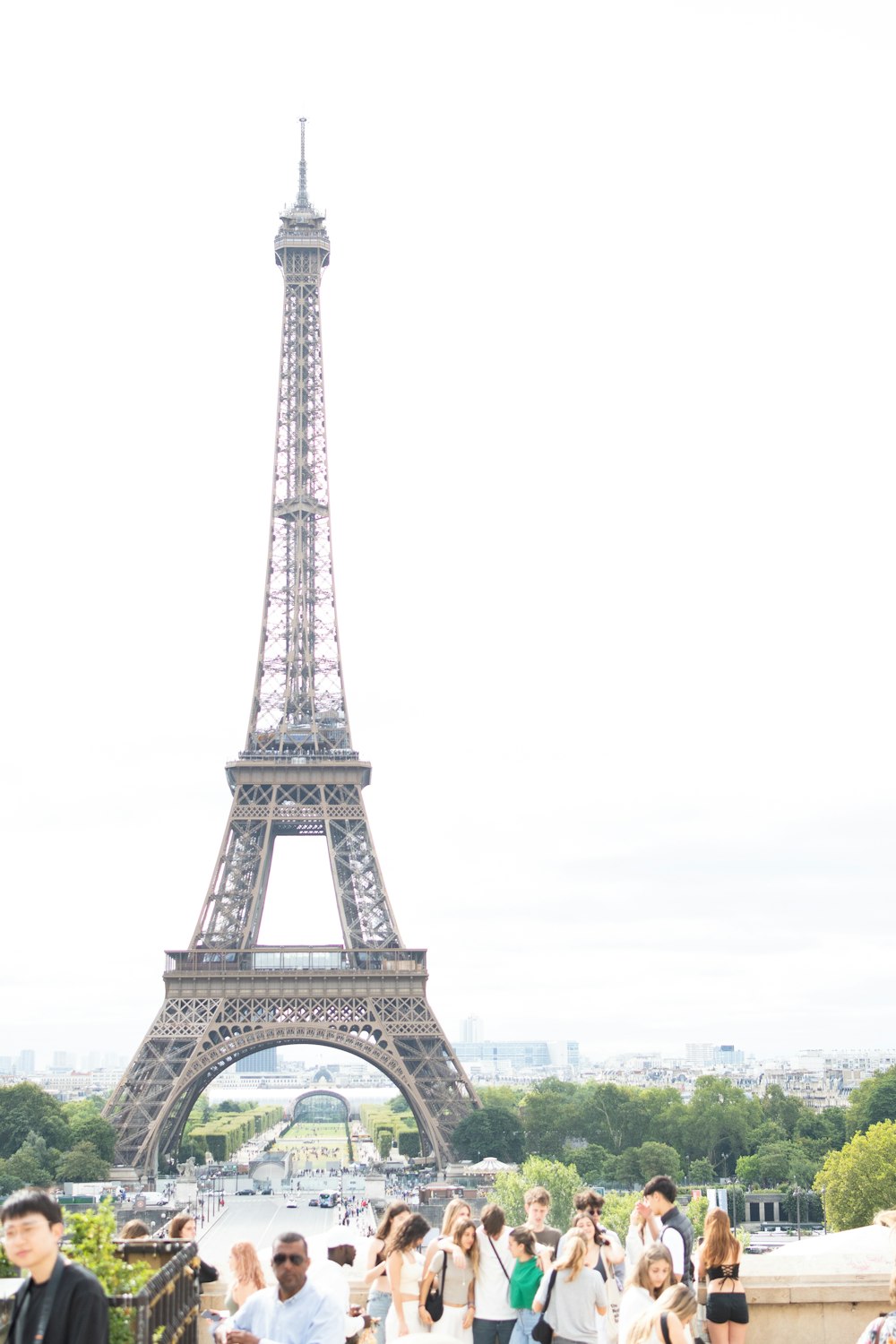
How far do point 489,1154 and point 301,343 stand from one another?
3515 centimetres

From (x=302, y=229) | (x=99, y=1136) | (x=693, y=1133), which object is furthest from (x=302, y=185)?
(x=693, y=1133)

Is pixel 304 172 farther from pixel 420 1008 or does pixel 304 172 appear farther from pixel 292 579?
pixel 420 1008

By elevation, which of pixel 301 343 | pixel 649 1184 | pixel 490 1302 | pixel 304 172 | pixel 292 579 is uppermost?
pixel 304 172

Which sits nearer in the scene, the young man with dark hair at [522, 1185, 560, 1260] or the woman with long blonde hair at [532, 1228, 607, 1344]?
the woman with long blonde hair at [532, 1228, 607, 1344]

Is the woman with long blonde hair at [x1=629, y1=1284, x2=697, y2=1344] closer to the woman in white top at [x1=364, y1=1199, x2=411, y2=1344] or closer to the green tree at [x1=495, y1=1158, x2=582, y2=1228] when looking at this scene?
the woman in white top at [x1=364, y1=1199, x2=411, y2=1344]

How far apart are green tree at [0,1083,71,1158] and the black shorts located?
212 ft

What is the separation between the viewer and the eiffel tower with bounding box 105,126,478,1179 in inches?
2146

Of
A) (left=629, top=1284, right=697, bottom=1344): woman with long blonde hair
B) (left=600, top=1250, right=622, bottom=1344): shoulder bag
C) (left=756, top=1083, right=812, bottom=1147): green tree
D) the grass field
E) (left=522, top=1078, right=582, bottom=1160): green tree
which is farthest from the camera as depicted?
the grass field

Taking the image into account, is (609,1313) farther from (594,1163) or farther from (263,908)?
(594,1163)

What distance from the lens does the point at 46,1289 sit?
6402 mm

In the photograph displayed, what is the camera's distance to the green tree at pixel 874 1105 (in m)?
77.1

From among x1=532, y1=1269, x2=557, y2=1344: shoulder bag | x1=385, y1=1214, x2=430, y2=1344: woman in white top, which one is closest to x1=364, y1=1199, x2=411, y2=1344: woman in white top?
x1=385, y1=1214, x2=430, y2=1344: woman in white top

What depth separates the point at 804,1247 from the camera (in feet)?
44.6

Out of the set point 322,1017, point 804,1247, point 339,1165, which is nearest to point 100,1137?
point 322,1017
